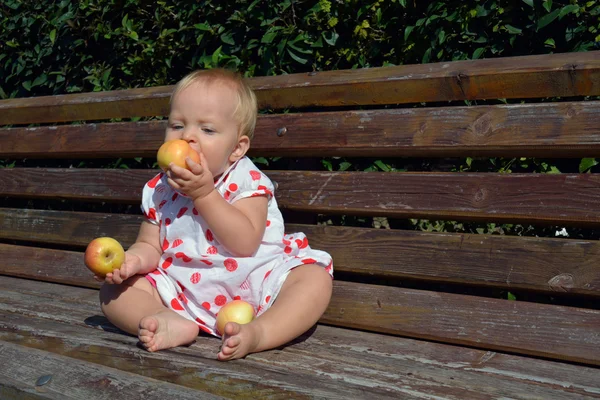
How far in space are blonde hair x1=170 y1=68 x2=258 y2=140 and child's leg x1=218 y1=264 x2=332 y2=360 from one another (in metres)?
0.55

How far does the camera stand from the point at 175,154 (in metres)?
2.58

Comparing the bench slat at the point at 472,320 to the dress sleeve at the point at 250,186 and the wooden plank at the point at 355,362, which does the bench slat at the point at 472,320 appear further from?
the dress sleeve at the point at 250,186

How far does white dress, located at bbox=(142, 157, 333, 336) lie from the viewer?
279cm

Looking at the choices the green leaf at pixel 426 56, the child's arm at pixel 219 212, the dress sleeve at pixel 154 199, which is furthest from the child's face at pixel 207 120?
the green leaf at pixel 426 56

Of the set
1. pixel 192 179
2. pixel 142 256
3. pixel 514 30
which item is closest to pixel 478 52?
pixel 514 30

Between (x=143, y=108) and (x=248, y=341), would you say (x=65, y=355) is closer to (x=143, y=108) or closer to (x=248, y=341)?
(x=248, y=341)

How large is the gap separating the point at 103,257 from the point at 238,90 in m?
0.74

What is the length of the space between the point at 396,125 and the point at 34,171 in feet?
6.56

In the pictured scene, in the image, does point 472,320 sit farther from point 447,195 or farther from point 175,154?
point 175,154

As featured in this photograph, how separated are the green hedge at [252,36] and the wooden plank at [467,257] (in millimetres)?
790

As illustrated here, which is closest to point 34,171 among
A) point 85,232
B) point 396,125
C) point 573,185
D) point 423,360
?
point 85,232

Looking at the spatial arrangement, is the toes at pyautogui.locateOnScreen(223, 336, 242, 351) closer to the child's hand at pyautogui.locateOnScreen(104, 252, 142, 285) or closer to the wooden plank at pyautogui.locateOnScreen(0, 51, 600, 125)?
the child's hand at pyautogui.locateOnScreen(104, 252, 142, 285)

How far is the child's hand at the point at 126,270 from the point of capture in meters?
2.72

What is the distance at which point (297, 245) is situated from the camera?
293cm
